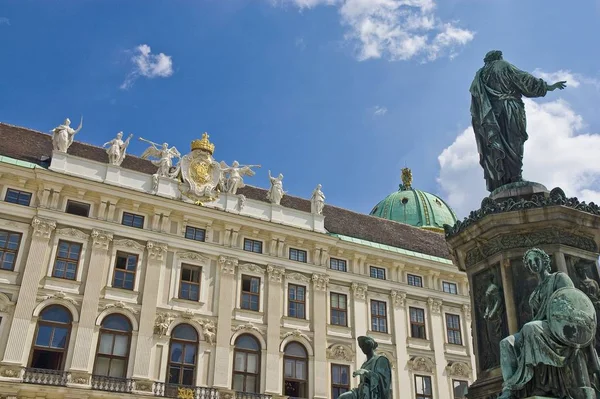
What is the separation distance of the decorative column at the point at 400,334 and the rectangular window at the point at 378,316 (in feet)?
1.84

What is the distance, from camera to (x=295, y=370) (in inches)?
1140

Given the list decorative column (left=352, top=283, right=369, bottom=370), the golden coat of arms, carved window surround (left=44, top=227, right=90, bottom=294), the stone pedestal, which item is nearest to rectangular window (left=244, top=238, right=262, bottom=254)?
the golden coat of arms

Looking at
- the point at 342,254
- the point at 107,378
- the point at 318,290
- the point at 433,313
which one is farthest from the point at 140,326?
the point at 433,313

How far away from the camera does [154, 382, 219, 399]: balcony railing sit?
25.3 m

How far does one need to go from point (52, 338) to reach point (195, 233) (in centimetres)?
→ 822

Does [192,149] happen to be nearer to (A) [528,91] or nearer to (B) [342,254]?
(B) [342,254]

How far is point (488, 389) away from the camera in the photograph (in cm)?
756

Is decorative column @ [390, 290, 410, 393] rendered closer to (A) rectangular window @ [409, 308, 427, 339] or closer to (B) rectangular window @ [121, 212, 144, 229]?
(A) rectangular window @ [409, 308, 427, 339]

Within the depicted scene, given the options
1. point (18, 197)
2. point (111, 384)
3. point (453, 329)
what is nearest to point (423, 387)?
point (453, 329)

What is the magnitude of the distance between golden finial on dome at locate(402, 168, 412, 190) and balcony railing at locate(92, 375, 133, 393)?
3981cm

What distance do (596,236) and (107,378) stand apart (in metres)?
21.5

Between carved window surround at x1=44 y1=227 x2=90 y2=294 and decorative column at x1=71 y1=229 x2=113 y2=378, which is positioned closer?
decorative column at x1=71 y1=229 x2=113 y2=378

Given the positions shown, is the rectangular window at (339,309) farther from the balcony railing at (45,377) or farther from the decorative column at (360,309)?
the balcony railing at (45,377)

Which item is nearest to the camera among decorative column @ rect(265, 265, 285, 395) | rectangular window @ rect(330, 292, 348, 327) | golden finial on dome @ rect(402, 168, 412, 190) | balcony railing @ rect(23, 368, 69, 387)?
balcony railing @ rect(23, 368, 69, 387)
